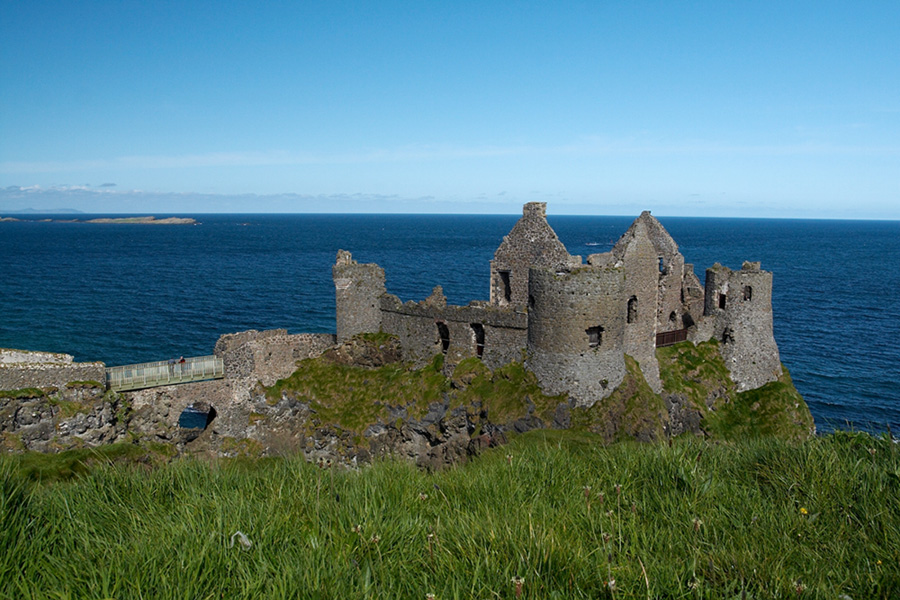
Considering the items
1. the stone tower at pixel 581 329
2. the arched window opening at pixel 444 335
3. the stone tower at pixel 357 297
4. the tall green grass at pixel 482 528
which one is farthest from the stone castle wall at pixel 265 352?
the tall green grass at pixel 482 528

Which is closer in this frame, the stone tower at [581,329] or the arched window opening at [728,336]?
the stone tower at [581,329]

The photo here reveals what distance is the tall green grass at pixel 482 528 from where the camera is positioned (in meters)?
8.59

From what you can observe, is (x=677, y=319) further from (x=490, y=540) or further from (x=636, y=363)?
(x=490, y=540)

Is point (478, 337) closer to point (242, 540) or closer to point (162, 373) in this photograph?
point (162, 373)

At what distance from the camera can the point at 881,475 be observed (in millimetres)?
11766

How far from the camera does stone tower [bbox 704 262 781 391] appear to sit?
30375mm

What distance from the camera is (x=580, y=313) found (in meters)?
24.6

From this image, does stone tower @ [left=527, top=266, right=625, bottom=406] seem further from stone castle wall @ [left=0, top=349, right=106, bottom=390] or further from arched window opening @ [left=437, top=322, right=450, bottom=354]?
stone castle wall @ [left=0, top=349, right=106, bottom=390]

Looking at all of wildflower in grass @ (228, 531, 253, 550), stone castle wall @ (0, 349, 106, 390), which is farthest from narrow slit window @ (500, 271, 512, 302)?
wildflower in grass @ (228, 531, 253, 550)

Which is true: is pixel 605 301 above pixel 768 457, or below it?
above

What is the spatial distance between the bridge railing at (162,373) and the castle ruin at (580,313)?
6157 millimetres

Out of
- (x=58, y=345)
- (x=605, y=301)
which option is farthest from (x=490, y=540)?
(x=58, y=345)

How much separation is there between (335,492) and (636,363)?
17527 millimetres

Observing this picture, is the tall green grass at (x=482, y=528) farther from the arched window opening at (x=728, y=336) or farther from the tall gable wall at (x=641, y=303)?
the arched window opening at (x=728, y=336)
